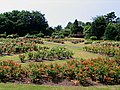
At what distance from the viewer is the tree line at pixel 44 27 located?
173ft

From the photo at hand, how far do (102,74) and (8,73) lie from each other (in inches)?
175

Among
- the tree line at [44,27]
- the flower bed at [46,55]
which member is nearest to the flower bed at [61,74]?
the flower bed at [46,55]

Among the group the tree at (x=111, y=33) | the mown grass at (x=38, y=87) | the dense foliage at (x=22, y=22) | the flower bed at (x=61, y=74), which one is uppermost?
the dense foliage at (x=22, y=22)

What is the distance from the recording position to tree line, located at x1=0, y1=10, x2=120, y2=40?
52.6 metres

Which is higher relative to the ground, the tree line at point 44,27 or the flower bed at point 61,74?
the tree line at point 44,27

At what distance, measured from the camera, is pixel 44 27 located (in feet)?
247

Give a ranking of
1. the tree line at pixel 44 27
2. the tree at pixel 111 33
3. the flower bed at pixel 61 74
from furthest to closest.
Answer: the tree line at pixel 44 27 → the tree at pixel 111 33 → the flower bed at pixel 61 74

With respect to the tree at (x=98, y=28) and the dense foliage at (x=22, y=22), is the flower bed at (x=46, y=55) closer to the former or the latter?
the tree at (x=98, y=28)

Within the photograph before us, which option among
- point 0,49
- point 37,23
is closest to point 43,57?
point 0,49

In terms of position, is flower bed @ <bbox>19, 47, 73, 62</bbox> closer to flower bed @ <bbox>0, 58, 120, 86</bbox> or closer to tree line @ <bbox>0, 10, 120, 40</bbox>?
flower bed @ <bbox>0, 58, 120, 86</bbox>

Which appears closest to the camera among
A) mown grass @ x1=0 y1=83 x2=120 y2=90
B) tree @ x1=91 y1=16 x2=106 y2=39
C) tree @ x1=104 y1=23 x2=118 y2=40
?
mown grass @ x1=0 y1=83 x2=120 y2=90

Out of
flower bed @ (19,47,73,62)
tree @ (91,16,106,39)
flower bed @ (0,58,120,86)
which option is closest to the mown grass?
flower bed @ (0,58,120,86)

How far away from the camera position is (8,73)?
40.0 feet

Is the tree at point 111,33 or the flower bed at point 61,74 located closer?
the flower bed at point 61,74
